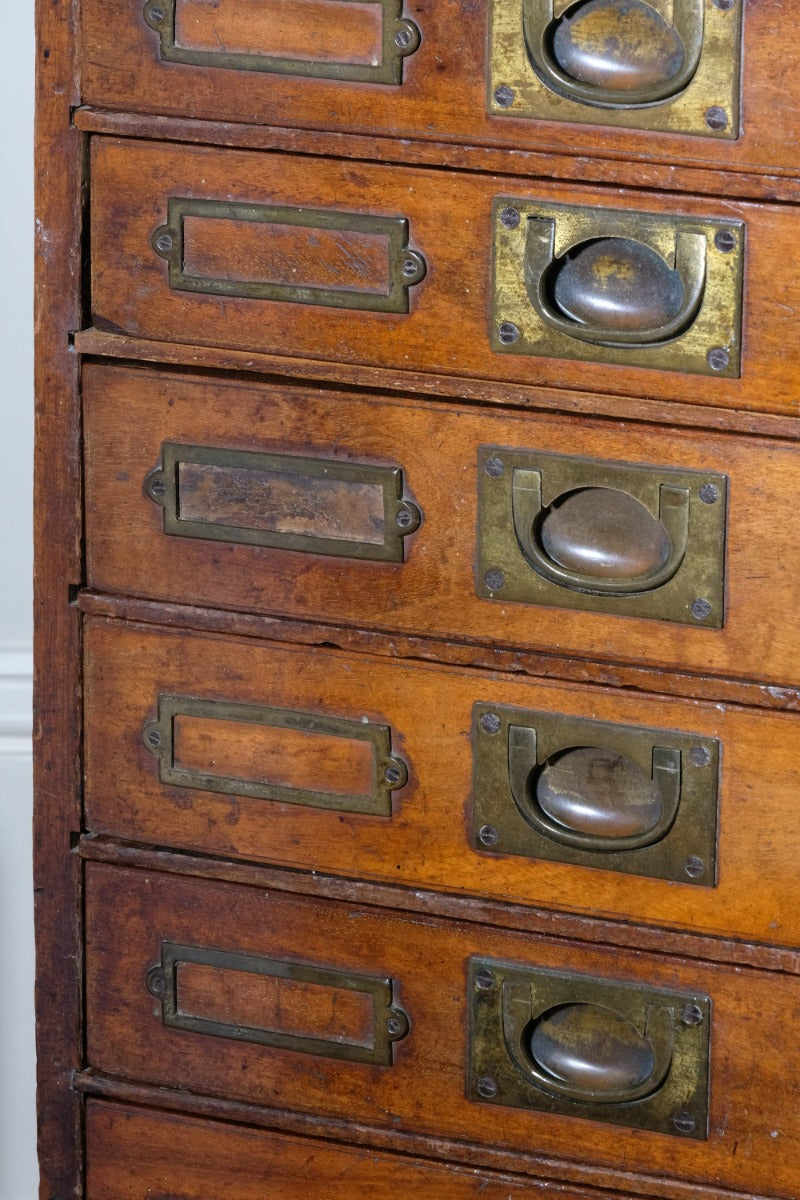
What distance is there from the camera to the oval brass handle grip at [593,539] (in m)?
1.60

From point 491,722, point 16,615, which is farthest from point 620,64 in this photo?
point 16,615

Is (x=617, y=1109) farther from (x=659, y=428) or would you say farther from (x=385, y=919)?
(x=659, y=428)

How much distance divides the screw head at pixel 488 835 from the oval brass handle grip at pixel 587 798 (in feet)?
0.10

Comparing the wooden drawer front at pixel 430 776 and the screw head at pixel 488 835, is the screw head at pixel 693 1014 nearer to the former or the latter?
the wooden drawer front at pixel 430 776

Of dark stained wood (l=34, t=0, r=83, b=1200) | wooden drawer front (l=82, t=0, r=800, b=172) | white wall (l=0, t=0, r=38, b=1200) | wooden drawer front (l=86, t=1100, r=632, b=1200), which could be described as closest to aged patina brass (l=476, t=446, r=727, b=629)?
wooden drawer front (l=82, t=0, r=800, b=172)

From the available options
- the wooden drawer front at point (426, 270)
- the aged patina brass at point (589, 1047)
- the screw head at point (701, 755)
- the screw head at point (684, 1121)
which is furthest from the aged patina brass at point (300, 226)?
the screw head at point (684, 1121)

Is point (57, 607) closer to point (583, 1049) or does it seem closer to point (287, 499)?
point (287, 499)

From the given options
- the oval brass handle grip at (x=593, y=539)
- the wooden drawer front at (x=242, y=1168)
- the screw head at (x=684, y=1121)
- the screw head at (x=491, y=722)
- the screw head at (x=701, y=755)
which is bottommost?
the wooden drawer front at (x=242, y=1168)

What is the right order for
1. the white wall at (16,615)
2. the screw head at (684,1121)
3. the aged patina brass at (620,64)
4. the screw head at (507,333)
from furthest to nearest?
1. the white wall at (16,615)
2. the screw head at (684,1121)
3. the screw head at (507,333)
4. the aged patina brass at (620,64)

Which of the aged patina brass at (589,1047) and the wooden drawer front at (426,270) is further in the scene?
the aged patina brass at (589,1047)

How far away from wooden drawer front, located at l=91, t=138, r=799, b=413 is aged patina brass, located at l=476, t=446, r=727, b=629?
0.06 meters

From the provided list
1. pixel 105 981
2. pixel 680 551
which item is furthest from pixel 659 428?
pixel 105 981

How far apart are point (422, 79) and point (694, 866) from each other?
0.62 metres

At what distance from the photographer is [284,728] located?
1.71 metres
